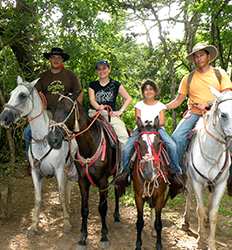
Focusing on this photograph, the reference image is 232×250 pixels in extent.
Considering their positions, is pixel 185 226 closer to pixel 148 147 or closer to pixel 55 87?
pixel 148 147

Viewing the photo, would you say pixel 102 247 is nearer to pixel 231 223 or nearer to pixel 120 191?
pixel 120 191

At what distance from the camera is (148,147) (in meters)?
4.98

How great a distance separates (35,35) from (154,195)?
3.54 m

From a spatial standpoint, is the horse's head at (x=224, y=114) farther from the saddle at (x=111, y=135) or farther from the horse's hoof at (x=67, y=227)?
the horse's hoof at (x=67, y=227)

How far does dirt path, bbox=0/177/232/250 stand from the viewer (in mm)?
5797

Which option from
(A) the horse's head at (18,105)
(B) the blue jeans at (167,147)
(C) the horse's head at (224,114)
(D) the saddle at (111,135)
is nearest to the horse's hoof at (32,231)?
(D) the saddle at (111,135)

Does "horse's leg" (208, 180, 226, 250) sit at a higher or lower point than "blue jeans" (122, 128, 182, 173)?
lower

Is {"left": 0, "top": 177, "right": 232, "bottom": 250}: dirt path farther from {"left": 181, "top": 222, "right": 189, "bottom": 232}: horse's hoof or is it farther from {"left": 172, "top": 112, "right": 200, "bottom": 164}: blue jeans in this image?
{"left": 172, "top": 112, "right": 200, "bottom": 164}: blue jeans

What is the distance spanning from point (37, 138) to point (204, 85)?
2.61 m

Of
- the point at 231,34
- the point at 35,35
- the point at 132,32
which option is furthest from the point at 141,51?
the point at 35,35

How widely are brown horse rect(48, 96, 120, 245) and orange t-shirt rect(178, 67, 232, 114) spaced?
1.45 meters

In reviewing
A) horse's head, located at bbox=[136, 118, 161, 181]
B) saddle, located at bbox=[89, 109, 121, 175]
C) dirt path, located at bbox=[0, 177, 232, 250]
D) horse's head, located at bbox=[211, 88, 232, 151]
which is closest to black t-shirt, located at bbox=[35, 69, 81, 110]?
saddle, located at bbox=[89, 109, 121, 175]

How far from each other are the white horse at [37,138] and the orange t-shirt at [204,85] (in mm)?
2110

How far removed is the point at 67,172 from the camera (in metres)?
6.55
